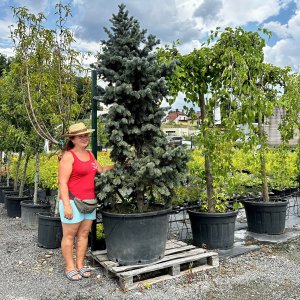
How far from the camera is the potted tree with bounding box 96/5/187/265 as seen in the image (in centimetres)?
358

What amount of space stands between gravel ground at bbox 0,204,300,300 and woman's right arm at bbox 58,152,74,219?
719 mm

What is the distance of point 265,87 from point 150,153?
8.40ft

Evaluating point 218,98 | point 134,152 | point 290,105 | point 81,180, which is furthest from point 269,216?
point 81,180

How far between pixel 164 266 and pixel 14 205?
4.06 metres

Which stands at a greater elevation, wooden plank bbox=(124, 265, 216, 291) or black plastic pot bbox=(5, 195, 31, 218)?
black plastic pot bbox=(5, 195, 31, 218)

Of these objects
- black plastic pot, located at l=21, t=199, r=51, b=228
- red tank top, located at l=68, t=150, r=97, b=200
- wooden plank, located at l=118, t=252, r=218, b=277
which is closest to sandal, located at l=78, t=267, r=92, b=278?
wooden plank, located at l=118, t=252, r=218, b=277

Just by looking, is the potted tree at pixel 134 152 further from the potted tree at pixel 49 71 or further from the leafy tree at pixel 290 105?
the leafy tree at pixel 290 105

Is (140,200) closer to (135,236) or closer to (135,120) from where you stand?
(135,236)

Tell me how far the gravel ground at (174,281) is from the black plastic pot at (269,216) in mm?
736

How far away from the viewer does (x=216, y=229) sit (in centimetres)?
448

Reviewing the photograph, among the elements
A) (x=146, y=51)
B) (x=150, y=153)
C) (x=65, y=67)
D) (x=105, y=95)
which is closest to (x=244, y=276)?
(x=150, y=153)

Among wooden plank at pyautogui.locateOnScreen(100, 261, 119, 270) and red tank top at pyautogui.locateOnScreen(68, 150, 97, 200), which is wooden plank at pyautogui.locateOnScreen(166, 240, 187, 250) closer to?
wooden plank at pyautogui.locateOnScreen(100, 261, 119, 270)

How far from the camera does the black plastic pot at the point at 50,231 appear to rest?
15.1 ft

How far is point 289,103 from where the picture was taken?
5156 millimetres
